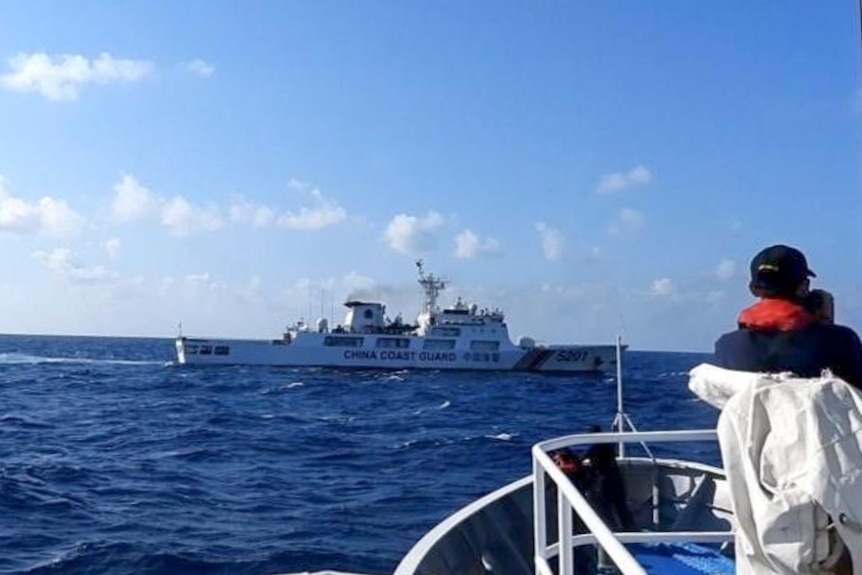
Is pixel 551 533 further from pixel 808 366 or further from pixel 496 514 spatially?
pixel 808 366

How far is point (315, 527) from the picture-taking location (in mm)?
12016

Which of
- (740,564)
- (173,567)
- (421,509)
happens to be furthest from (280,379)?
(740,564)

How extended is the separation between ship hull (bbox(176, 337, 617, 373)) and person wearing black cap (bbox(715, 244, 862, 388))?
5911cm

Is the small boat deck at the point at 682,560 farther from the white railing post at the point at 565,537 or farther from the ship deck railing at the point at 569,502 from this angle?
the white railing post at the point at 565,537

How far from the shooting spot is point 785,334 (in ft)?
8.49

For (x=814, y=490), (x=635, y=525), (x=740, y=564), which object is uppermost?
(x=814, y=490)

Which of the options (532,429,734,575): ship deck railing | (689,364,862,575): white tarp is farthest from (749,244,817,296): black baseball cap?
(532,429,734,575): ship deck railing

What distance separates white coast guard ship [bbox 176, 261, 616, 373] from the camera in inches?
2438

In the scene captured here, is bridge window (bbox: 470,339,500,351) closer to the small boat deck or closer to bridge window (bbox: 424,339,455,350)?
bridge window (bbox: 424,339,455,350)

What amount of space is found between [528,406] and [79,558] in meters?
26.3

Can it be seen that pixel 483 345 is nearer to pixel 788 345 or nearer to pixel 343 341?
pixel 343 341

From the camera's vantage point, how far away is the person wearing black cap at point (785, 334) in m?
2.50

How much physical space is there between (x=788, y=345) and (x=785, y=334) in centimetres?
4

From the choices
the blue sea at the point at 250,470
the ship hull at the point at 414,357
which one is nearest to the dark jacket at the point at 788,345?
the blue sea at the point at 250,470
